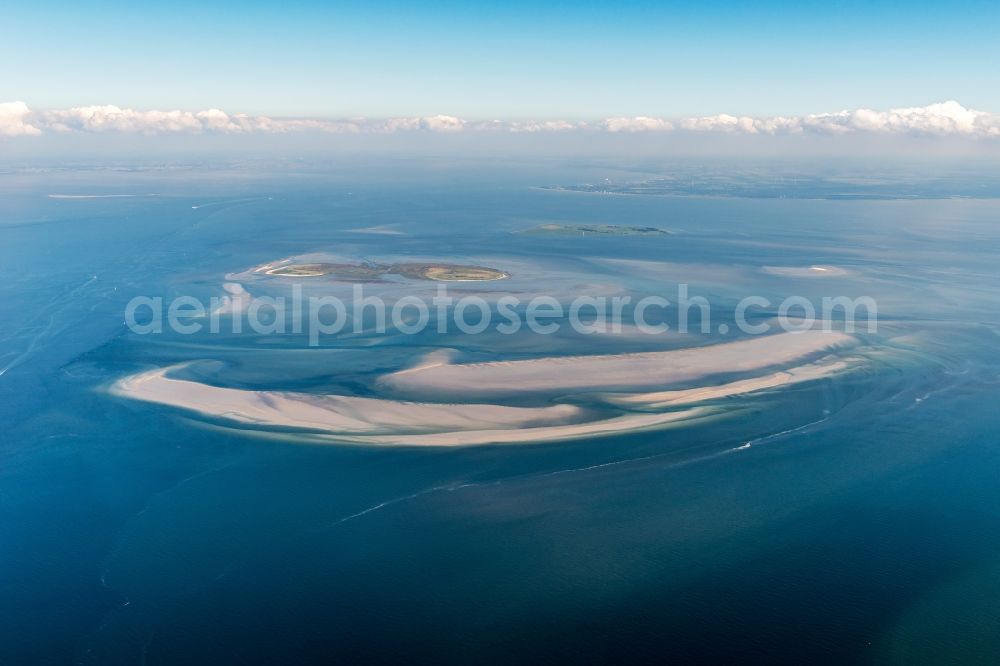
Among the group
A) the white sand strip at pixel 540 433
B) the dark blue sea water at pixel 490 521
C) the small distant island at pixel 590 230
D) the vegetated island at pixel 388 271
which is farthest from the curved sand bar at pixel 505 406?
the small distant island at pixel 590 230

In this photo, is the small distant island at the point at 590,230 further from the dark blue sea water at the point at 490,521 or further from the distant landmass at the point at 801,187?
the distant landmass at the point at 801,187

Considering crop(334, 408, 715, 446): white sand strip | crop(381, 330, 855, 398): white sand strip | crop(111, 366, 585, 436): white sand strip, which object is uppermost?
crop(381, 330, 855, 398): white sand strip

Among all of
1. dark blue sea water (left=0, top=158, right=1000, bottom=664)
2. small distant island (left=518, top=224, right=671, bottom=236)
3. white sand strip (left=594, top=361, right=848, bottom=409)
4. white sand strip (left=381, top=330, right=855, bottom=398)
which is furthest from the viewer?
small distant island (left=518, top=224, right=671, bottom=236)

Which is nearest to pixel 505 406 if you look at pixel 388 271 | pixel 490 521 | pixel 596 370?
pixel 596 370

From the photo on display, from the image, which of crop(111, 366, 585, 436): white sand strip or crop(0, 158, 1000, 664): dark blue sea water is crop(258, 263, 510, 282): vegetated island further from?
crop(111, 366, 585, 436): white sand strip

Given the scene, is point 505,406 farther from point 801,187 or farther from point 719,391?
point 801,187

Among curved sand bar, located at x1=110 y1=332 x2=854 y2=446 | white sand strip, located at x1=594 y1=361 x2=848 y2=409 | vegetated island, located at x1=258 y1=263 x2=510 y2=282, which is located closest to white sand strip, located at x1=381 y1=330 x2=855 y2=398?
curved sand bar, located at x1=110 y1=332 x2=854 y2=446

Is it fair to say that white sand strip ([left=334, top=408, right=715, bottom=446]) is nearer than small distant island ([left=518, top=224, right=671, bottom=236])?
Yes

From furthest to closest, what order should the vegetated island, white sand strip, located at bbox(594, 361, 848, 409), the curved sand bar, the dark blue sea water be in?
the vegetated island, white sand strip, located at bbox(594, 361, 848, 409), the curved sand bar, the dark blue sea water
